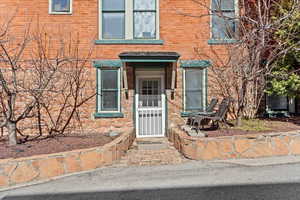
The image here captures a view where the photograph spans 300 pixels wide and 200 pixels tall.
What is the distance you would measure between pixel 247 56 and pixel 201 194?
6090 millimetres

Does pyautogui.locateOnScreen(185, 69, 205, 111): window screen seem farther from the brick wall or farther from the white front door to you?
the white front door

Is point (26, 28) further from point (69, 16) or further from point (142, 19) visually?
point (142, 19)

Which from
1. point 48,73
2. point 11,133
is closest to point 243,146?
point 11,133

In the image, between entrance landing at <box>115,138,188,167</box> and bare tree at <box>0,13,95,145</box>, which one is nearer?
entrance landing at <box>115,138,188,167</box>

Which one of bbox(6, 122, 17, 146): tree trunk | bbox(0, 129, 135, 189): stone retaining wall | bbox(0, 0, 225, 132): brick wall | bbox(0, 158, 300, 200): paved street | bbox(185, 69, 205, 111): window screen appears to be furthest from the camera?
bbox(185, 69, 205, 111): window screen

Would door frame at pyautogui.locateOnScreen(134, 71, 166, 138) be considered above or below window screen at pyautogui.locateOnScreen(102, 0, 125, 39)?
below

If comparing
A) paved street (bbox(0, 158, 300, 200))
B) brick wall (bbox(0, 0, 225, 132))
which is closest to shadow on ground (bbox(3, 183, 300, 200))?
paved street (bbox(0, 158, 300, 200))

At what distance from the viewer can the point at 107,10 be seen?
8.94 meters

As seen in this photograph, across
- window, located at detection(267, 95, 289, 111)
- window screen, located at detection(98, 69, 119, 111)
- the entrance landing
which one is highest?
window screen, located at detection(98, 69, 119, 111)

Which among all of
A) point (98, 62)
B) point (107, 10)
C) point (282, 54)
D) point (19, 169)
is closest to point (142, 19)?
point (107, 10)

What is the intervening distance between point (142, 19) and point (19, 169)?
6830 millimetres

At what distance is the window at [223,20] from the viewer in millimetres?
9094

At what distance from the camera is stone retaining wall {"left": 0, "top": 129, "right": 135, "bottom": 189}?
4.55 metres

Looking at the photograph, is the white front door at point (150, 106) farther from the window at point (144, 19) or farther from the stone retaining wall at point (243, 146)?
the stone retaining wall at point (243, 146)
